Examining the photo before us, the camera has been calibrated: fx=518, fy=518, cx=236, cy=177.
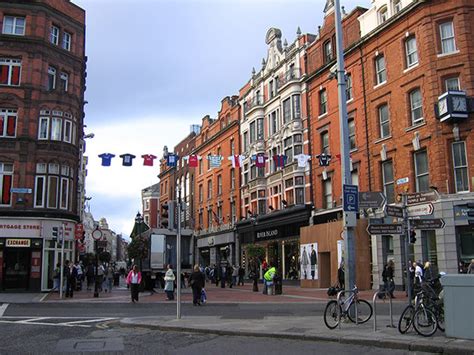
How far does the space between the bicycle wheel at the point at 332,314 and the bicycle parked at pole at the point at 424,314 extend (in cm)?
176

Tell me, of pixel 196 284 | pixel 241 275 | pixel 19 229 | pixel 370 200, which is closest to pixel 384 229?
pixel 370 200

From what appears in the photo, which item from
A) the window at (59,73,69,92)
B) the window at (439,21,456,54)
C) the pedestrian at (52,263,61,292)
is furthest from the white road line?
the window at (439,21,456,54)

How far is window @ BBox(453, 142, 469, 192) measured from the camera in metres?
24.8

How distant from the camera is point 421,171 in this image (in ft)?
89.0

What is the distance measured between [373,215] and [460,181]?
21.1 feet

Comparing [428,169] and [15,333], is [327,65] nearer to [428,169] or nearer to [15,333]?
[428,169]

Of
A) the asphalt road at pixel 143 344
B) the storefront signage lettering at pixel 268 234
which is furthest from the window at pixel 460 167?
the storefront signage lettering at pixel 268 234

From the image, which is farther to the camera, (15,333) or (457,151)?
(457,151)

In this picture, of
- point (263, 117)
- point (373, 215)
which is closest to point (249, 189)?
point (263, 117)

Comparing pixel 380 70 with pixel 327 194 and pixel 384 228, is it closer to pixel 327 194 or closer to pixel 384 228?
pixel 327 194

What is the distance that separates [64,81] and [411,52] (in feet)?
74.7

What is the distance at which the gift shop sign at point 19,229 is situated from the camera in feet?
103

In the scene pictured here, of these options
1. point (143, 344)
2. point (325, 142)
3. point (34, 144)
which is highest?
point (325, 142)

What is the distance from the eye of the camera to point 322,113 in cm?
3659
